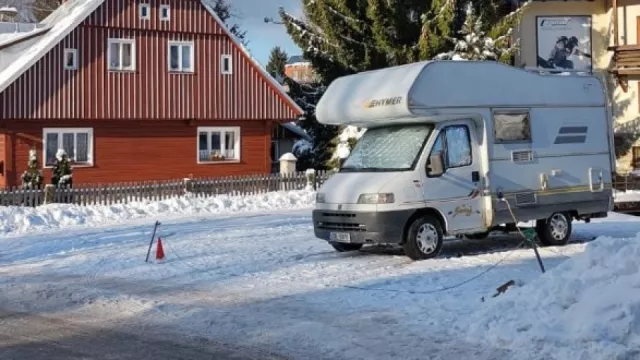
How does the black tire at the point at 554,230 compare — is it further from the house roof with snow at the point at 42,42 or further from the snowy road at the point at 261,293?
the house roof with snow at the point at 42,42

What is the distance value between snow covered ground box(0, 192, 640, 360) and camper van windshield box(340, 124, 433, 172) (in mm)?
1536

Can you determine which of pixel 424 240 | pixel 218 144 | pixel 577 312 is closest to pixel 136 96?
pixel 218 144

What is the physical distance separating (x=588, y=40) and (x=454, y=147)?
2537cm

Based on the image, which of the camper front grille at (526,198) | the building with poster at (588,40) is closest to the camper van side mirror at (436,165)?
the camper front grille at (526,198)

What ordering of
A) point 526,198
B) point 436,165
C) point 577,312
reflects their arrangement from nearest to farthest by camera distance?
point 577,312, point 436,165, point 526,198

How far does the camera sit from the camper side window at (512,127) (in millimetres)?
14234

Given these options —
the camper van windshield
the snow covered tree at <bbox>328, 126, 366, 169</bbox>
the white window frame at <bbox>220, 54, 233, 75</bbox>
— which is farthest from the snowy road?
the white window frame at <bbox>220, 54, 233, 75</bbox>

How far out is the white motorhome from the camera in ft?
42.8

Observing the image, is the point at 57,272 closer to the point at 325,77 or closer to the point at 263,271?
the point at 263,271

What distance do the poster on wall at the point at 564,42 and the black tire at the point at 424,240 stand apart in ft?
80.5

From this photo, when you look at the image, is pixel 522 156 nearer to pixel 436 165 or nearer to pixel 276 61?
pixel 436 165

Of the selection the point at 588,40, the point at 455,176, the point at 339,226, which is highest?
the point at 588,40

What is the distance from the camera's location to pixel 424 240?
1323cm

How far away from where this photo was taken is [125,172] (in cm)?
3266
